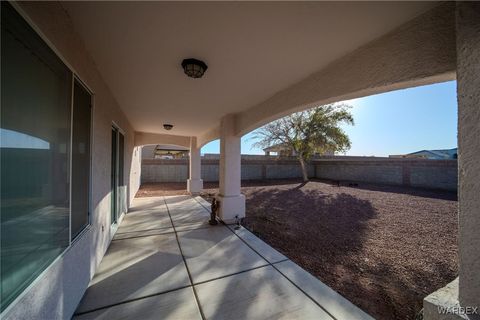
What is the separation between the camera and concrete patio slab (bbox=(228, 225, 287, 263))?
115 inches

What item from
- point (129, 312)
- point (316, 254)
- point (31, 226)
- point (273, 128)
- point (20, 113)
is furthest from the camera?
point (273, 128)

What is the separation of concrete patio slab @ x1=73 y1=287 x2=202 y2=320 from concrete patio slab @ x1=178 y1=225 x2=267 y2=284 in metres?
0.34

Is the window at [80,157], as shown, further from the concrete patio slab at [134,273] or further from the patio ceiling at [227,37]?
the concrete patio slab at [134,273]

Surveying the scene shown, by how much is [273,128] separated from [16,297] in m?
11.3

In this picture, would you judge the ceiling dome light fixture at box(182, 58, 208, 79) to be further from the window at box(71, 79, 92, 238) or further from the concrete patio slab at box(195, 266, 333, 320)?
the concrete patio slab at box(195, 266, 333, 320)

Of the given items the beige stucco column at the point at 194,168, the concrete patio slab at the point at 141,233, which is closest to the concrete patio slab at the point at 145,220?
the concrete patio slab at the point at 141,233

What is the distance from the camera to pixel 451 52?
50.1 inches

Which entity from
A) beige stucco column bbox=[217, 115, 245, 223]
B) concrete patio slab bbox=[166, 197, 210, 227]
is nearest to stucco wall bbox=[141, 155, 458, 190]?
concrete patio slab bbox=[166, 197, 210, 227]

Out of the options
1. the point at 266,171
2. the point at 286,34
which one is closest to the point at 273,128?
the point at 266,171

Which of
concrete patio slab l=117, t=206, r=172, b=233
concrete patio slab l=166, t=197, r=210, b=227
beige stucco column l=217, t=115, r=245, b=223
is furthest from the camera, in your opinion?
concrete patio slab l=166, t=197, r=210, b=227

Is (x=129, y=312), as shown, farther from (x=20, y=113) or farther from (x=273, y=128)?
(x=273, y=128)

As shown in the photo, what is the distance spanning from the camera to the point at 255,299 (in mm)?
2043

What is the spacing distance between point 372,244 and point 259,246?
7.44 ft

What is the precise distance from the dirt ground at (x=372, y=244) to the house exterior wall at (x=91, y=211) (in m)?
2.70
